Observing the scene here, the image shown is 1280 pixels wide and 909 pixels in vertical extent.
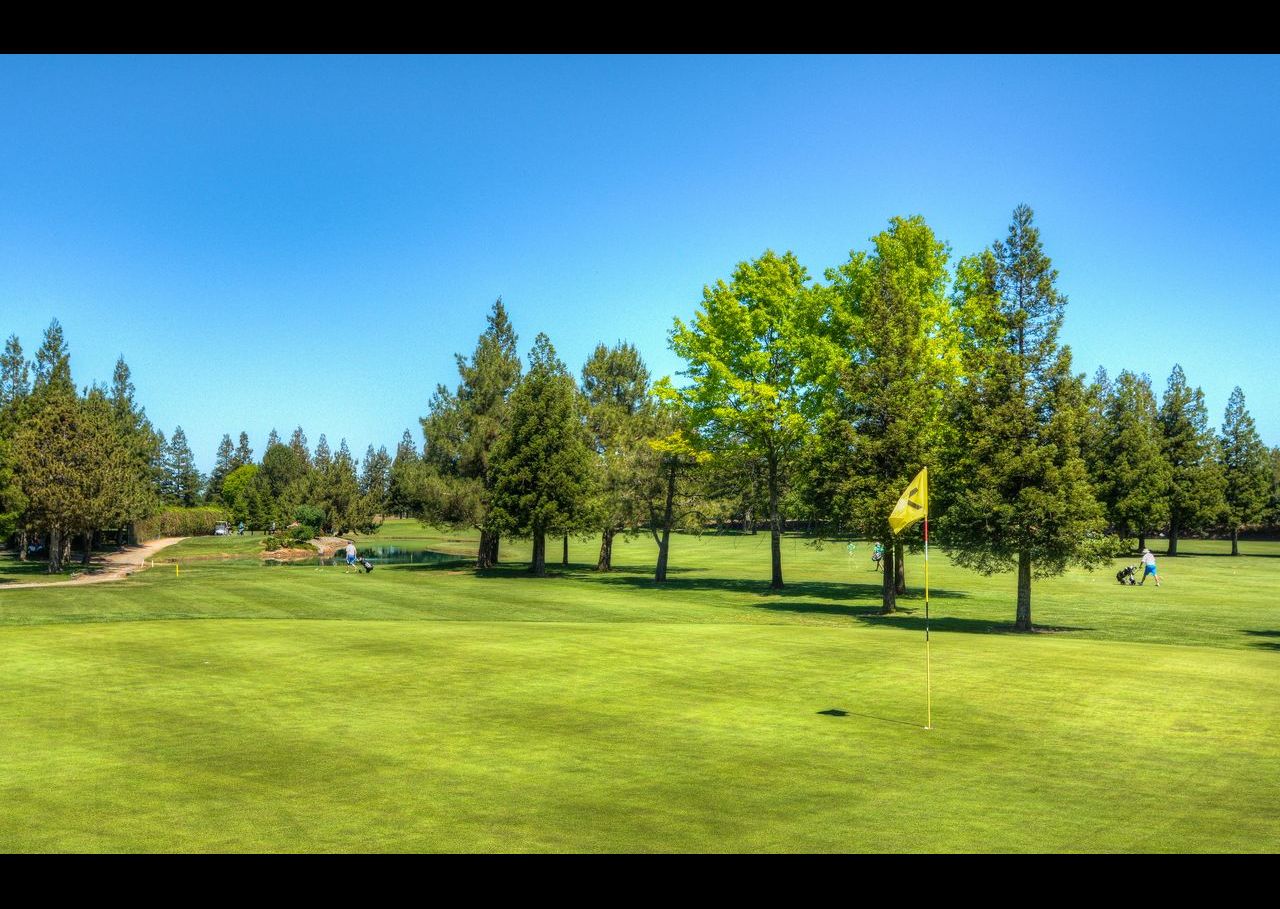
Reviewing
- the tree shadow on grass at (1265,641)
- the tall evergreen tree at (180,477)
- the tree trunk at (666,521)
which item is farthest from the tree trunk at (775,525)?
the tall evergreen tree at (180,477)

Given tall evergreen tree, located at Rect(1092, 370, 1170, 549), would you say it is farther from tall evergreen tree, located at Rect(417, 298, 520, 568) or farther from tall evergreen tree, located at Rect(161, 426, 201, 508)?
tall evergreen tree, located at Rect(161, 426, 201, 508)

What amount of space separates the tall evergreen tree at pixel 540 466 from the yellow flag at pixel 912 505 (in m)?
37.8

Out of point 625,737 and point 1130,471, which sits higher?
point 1130,471

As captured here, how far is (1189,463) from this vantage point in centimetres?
9262

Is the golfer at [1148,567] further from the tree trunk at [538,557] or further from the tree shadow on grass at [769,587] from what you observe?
the tree trunk at [538,557]

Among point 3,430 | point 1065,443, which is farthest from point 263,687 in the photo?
point 3,430

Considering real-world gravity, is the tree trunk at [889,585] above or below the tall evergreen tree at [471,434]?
below

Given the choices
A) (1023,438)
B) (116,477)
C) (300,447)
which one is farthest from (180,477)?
(1023,438)

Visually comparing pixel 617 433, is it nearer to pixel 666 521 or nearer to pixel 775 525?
pixel 666 521

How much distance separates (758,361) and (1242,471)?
7230 centimetres

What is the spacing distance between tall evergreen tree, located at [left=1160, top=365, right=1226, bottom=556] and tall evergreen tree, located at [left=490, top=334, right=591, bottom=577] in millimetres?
61708

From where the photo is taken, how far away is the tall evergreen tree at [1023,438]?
3173cm

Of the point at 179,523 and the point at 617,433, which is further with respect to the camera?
the point at 179,523
